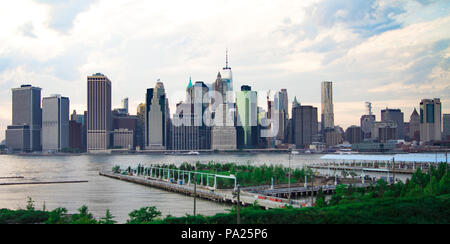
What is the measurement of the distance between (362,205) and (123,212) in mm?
18614

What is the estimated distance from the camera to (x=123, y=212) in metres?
31.2

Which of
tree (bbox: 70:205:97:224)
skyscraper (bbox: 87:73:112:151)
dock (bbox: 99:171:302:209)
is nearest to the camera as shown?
tree (bbox: 70:205:97:224)

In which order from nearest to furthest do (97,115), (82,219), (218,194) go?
(82,219)
(218,194)
(97,115)

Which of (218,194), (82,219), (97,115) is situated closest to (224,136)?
(97,115)

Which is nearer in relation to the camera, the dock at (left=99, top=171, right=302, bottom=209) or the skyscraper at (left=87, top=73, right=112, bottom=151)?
the dock at (left=99, top=171, right=302, bottom=209)

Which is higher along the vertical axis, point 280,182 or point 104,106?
point 104,106

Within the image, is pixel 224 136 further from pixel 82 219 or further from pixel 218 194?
pixel 82 219

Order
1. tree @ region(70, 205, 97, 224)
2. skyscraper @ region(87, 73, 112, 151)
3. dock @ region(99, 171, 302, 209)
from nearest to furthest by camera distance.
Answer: tree @ region(70, 205, 97, 224) < dock @ region(99, 171, 302, 209) < skyscraper @ region(87, 73, 112, 151)

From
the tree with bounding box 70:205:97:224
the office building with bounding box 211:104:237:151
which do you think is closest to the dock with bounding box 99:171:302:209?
the tree with bounding box 70:205:97:224

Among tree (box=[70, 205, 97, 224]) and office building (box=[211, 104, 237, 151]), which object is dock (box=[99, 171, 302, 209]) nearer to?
tree (box=[70, 205, 97, 224])
